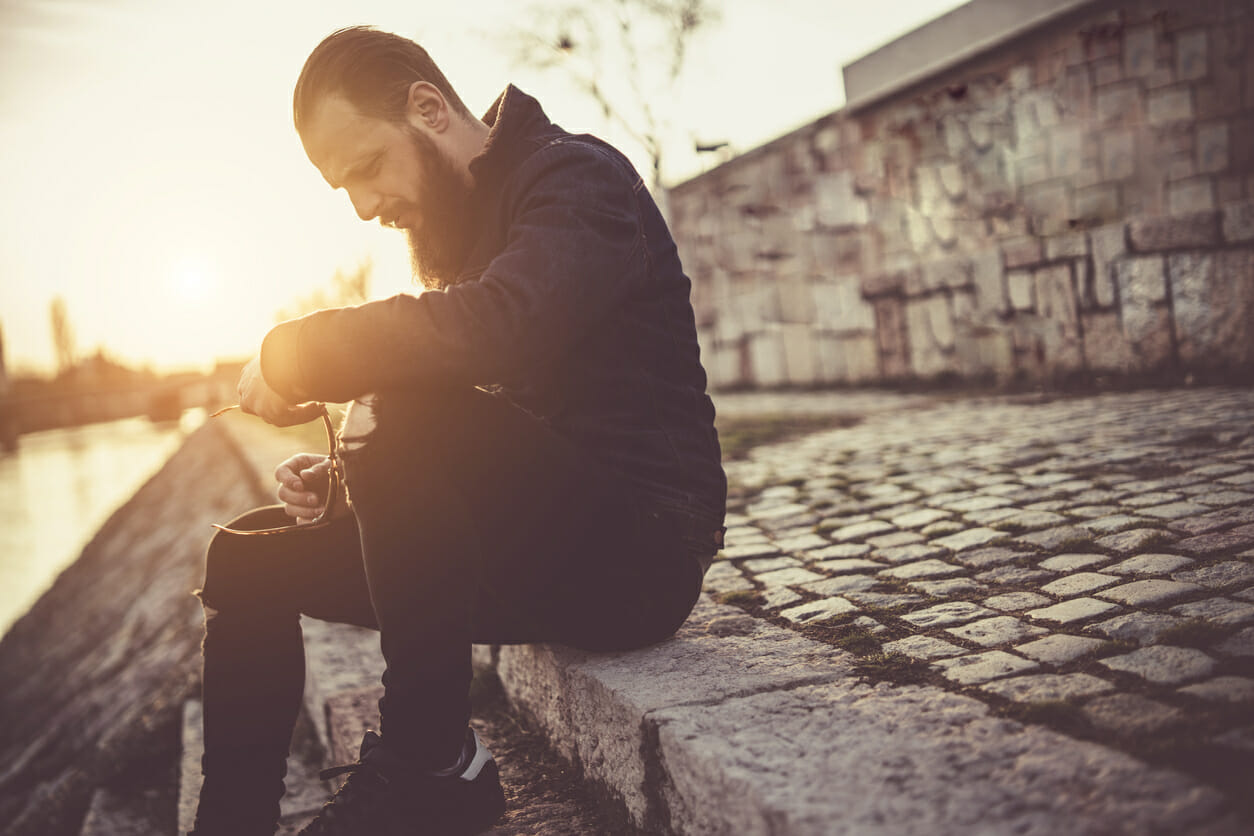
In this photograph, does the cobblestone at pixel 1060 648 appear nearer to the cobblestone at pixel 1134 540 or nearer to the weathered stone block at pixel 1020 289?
the cobblestone at pixel 1134 540

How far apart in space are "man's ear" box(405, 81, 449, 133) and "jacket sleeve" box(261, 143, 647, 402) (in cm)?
29

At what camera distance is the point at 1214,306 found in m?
5.87

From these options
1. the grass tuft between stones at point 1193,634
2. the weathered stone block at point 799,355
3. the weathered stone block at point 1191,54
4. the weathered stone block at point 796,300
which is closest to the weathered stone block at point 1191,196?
the weathered stone block at point 1191,54

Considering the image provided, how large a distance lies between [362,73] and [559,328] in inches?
24.4

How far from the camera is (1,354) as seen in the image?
44.3 meters

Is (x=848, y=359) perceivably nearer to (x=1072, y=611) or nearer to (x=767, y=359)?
(x=767, y=359)

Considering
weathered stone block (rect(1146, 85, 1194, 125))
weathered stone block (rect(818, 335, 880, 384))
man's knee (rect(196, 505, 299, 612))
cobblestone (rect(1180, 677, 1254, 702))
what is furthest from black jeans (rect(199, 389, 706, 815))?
weathered stone block (rect(818, 335, 880, 384))

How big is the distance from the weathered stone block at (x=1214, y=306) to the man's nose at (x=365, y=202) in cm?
586

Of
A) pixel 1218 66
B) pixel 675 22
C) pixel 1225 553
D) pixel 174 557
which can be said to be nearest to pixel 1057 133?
pixel 1218 66

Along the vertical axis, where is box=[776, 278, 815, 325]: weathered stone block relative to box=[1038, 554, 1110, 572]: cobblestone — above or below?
above

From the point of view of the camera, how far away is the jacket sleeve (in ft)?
4.69

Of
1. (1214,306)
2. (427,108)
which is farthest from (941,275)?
(427,108)

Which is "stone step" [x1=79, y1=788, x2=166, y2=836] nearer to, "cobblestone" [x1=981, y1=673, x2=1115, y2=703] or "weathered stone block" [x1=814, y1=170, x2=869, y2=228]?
"cobblestone" [x1=981, y1=673, x2=1115, y2=703]

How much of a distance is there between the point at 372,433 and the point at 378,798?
581mm
